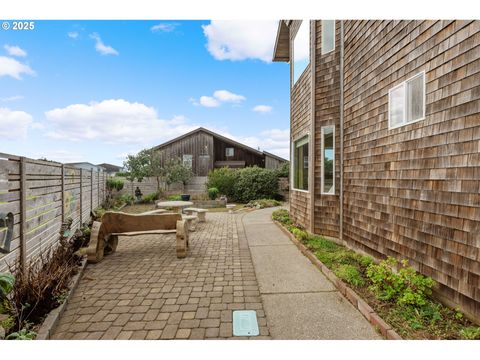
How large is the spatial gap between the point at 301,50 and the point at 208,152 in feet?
55.9

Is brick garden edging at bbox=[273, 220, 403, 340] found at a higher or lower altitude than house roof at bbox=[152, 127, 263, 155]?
lower

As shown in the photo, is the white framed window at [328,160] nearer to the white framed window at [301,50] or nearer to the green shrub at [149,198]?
the white framed window at [301,50]

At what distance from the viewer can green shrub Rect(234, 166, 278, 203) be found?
50.8ft

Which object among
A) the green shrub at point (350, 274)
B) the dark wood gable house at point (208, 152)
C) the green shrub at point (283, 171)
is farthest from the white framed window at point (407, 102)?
the dark wood gable house at point (208, 152)

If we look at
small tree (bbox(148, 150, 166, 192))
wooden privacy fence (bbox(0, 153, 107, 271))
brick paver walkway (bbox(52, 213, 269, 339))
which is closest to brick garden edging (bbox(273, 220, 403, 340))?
brick paver walkway (bbox(52, 213, 269, 339))

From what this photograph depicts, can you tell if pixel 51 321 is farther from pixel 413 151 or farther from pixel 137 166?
pixel 137 166

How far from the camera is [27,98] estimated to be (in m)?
6.60

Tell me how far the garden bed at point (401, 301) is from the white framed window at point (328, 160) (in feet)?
6.64

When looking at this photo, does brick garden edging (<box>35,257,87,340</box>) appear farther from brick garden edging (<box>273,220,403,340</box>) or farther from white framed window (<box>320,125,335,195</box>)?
white framed window (<box>320,125,335,195</box>)

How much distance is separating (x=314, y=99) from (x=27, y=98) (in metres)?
7.43

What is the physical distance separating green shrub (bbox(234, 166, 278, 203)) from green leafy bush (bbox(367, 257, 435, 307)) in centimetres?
1235

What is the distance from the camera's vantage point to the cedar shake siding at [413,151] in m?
2.52

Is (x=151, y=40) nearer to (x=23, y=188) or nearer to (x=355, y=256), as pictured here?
(x=23, y=188)

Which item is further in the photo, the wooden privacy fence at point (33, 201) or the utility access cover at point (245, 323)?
the wooden privacy fence at point (33, 201)
